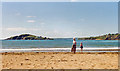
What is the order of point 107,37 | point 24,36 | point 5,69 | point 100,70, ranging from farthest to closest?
point 24,36 → point 107,37 → point 5,69 → point 100,70

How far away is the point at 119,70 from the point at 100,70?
3.15 ft

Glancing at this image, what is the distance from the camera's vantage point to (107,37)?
6058 inches

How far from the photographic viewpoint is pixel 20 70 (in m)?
8.21

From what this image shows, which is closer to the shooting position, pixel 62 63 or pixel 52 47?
pixel 62 63

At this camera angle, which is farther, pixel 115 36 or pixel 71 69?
pixel 115 36

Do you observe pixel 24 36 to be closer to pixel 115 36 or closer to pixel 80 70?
pixel 115 36

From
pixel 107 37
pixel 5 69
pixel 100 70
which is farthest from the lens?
pixel 107 37

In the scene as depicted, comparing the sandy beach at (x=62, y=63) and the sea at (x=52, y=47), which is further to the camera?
the sea at (x=52, y=47)

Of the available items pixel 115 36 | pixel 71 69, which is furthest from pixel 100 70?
pixel 115 36

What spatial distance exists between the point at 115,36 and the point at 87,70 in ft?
471

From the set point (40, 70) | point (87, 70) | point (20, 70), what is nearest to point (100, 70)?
point (87, 70)

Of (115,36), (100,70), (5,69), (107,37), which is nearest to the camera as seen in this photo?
(100,70)

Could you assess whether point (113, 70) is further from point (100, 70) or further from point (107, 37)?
point (107, 37)

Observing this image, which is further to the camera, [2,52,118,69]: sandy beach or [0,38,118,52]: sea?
[0,38,118,52]: sea
